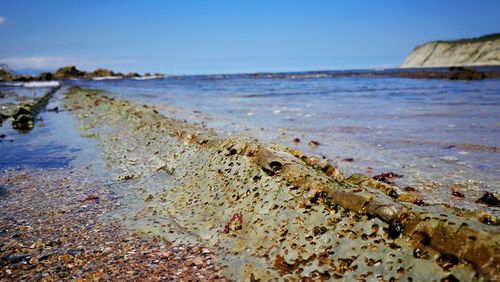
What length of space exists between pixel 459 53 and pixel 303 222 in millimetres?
165475

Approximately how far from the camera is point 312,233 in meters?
3.34

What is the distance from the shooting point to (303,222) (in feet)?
11.4

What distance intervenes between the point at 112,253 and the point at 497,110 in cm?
1467

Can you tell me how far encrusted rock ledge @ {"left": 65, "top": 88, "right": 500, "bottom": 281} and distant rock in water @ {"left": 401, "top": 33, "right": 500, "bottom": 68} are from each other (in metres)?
136

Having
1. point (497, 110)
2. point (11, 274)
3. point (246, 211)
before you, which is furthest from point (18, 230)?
point (497, 110)

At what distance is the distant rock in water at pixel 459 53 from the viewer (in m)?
122

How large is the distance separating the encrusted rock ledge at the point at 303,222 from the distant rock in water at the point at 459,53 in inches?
5347

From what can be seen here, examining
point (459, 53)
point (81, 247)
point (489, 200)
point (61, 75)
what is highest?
point (459, 53)

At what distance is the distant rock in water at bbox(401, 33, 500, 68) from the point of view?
122m

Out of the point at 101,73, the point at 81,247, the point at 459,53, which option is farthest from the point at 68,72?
the point at 459,53

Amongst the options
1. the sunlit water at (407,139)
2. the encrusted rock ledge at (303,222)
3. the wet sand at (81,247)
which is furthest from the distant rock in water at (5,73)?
the encrusted rock ledge at (303,222)

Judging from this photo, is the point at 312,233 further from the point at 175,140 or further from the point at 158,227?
the point at 175,140

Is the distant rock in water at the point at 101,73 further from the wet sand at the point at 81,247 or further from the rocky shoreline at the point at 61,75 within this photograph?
the wet sand at the point at 81,247

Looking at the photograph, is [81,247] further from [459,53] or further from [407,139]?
[459,53]
